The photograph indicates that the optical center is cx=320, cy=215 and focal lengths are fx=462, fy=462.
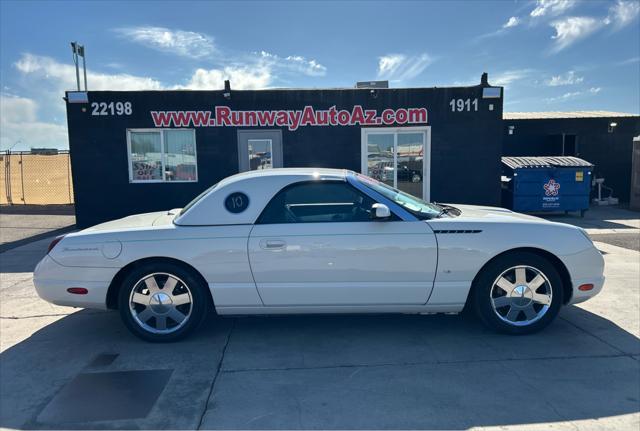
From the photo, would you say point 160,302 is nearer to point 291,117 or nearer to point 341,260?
point 341,260

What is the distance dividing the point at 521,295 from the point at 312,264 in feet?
6.25

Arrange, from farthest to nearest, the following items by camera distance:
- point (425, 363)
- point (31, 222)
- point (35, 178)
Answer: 1. point (35, 178)
2. point (31, 222)
3. point (425, 363)

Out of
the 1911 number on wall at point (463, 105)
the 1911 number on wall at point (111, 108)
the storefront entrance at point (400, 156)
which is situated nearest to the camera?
the 1911 number on wall at point (111, 108)

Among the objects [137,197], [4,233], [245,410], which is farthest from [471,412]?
[4,233]

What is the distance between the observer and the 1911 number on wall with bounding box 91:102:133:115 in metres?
10.9

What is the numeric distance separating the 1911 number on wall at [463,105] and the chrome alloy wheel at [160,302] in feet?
29.6

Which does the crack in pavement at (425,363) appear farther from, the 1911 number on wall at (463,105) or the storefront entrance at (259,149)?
the 1911 number on wall at (463,105)

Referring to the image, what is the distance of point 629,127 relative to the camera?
16906mm

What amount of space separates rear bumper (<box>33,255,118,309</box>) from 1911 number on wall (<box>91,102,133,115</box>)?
769 centimetres

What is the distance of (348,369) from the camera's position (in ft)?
11.8

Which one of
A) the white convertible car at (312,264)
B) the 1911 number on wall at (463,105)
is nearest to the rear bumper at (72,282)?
the white convertible car at (312,264)

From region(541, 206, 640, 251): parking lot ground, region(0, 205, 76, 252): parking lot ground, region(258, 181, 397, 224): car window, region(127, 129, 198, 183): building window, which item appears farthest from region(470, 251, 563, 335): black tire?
region(0, 205, 76, 252): parking lot ground

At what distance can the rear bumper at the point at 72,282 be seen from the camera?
4.11 meters

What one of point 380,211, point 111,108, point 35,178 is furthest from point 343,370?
point 35,178
